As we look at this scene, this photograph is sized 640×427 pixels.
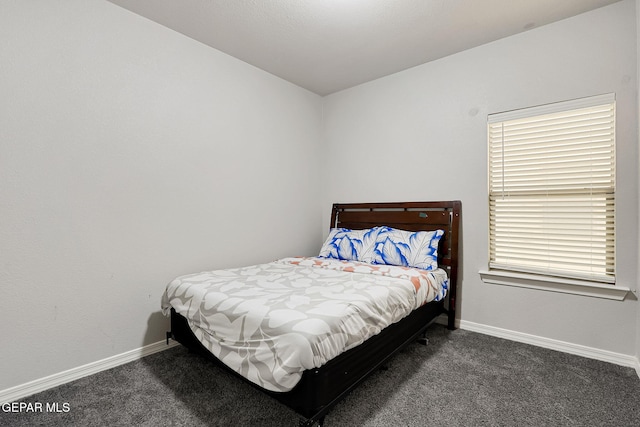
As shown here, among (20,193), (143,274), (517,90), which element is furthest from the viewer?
(517,90)

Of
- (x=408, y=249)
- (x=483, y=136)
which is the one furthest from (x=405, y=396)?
(x=483, y=136)

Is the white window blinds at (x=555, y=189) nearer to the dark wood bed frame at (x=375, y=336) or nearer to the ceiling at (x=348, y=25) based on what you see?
the dark wood bed frame at (x=375, y=336)

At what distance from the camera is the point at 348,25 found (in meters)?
2.39

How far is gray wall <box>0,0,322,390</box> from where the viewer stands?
1.81m

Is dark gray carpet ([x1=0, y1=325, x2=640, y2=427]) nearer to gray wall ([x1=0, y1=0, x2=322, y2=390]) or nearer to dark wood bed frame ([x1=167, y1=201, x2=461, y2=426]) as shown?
dark wood bed frame ([x1=167, y1=201, x2=461, y2=426])

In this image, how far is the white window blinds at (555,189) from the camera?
7.30 feet

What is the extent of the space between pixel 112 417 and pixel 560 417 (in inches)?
90.7

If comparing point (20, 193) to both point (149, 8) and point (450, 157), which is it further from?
point (450, 157)

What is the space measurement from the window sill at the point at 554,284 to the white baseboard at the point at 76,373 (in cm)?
273

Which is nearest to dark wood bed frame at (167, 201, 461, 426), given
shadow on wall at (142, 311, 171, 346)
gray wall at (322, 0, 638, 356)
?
gray wall at (322, 0, 638, 356)

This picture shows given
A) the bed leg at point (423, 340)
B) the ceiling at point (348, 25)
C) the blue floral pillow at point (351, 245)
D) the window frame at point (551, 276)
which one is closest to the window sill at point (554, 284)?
the window frame at point (551, 276)

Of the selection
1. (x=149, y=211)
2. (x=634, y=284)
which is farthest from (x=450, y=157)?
(x=149, y=211)

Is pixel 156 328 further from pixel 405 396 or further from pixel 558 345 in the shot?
pixel 558 345

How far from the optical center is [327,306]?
1581mm
